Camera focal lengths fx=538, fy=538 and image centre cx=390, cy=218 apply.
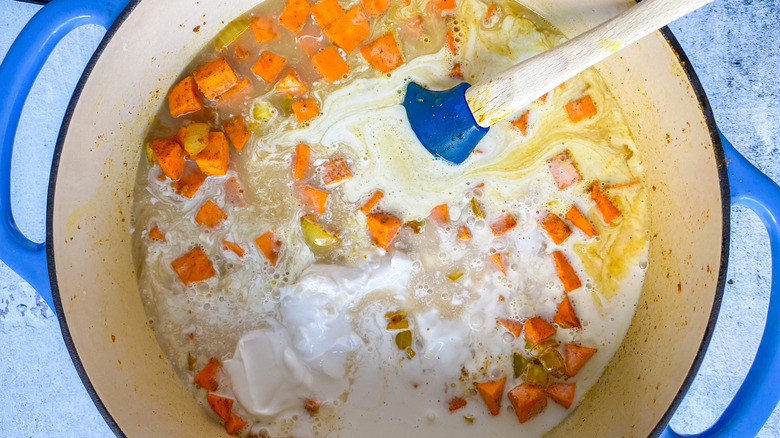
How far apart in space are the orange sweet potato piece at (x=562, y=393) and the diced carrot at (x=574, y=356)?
52 mm

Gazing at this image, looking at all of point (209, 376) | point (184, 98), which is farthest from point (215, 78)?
point (209, 376)

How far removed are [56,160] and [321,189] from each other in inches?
35.6

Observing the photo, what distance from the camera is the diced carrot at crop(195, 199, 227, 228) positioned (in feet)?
6.91

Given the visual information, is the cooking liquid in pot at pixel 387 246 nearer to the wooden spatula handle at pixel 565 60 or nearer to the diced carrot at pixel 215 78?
the diced carrot at pixel 215 78

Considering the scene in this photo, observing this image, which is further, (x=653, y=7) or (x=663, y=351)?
(x=663, y=351)

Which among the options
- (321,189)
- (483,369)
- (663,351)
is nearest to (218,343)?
(321,189)

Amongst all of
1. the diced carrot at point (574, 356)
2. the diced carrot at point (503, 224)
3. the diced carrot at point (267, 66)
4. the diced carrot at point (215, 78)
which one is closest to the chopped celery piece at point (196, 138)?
the diced carrot at point (215, 78)

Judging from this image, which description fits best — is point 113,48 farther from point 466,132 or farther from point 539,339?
point 539,339

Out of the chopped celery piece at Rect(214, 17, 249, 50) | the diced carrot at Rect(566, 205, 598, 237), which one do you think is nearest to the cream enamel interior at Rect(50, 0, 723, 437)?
the chopped celery piece at Rect(214, 17, 249, 50)

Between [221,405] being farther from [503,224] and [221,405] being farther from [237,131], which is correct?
[503,224]

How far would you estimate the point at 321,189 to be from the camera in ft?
7.04

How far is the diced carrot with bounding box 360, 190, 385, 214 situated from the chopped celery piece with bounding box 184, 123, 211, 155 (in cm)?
65

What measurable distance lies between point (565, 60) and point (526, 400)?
129 cm

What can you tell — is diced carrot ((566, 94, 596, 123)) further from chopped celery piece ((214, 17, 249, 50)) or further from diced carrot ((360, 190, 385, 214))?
chopped celery piece ((214, 17, 249, 50))
